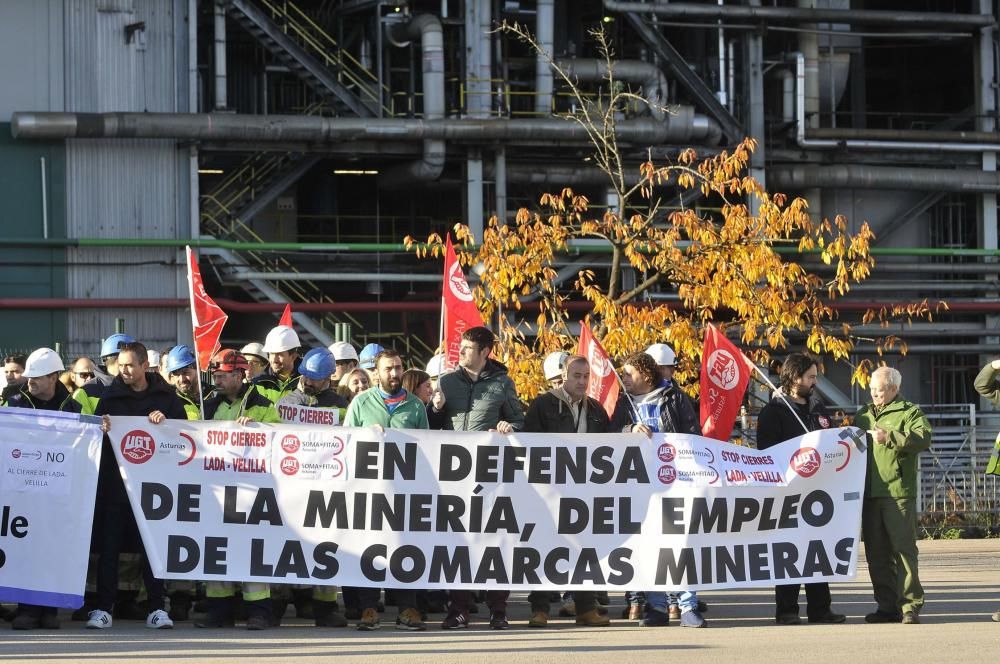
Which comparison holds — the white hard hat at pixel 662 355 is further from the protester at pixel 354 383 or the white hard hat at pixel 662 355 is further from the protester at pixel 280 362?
the protester at pixel 280 362

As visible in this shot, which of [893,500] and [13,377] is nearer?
[893,500]

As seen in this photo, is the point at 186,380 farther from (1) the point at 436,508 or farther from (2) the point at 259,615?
(1) the point at 436,508

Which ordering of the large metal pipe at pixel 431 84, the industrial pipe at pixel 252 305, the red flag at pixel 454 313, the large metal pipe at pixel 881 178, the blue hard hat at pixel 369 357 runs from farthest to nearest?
the large metal pipe at pixel 881 178 → the large metal pipe at pixel 431 84 → the industrial pipe at pixel 252 305 → the blue hard hat at pixel 369 357 → the red flag at pixel 454 313

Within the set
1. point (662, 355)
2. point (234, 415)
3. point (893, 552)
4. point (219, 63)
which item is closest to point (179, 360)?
point (234, 415)

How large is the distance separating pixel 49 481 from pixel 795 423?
215 inches

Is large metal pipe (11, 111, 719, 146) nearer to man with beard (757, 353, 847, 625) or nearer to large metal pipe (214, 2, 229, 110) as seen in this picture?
large metal pipe (214, 2, 229, 110)

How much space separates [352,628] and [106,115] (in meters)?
18.6

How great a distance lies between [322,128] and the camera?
29531mm

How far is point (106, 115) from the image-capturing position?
28.7 metres

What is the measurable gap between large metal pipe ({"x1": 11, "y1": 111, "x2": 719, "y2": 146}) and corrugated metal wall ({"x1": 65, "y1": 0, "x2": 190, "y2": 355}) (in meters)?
0.89

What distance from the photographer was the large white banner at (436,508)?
12.0 meters

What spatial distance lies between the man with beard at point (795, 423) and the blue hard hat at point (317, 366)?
3.35 metres

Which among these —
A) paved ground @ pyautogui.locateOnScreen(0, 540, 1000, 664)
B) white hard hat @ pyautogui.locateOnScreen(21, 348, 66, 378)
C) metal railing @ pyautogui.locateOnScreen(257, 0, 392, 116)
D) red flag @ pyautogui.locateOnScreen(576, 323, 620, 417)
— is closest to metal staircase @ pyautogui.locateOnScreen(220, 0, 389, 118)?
metal railing @ pyautogui.locateOnScreen(257, 0, 392, 116)

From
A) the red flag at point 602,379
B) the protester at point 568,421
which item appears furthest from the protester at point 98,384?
the red flag at point 602,379
